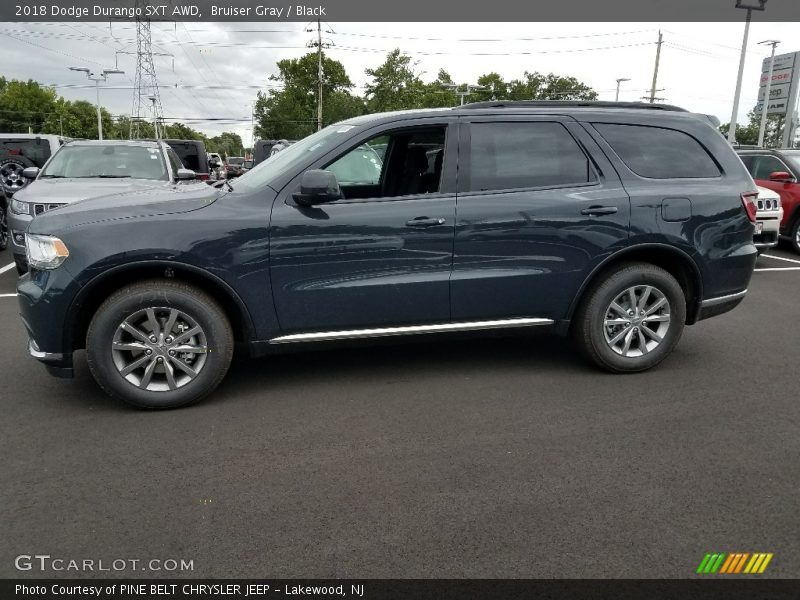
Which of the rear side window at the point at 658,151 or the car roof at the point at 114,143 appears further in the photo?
the car roof at the point at 114,143

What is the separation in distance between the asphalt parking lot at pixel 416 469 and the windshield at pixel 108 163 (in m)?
4.19

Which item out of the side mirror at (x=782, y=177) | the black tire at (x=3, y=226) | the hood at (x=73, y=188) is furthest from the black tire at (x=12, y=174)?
the side mirror at (x=782, y=177)

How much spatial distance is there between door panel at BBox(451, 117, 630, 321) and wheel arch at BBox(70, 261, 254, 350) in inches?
55.5

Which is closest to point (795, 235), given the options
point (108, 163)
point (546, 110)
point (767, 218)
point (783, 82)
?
point (767, 218)

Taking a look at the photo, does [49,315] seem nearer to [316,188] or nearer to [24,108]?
[316,188]

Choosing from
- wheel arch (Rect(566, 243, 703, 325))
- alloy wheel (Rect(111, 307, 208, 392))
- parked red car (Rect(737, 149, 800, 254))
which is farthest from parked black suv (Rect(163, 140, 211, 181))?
wheel arch (Rect(566, 243, 703, 325))

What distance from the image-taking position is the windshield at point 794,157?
11559mm

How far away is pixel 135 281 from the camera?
408cm

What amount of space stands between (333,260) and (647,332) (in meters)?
2.36

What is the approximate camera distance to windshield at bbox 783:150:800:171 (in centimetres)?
1156
